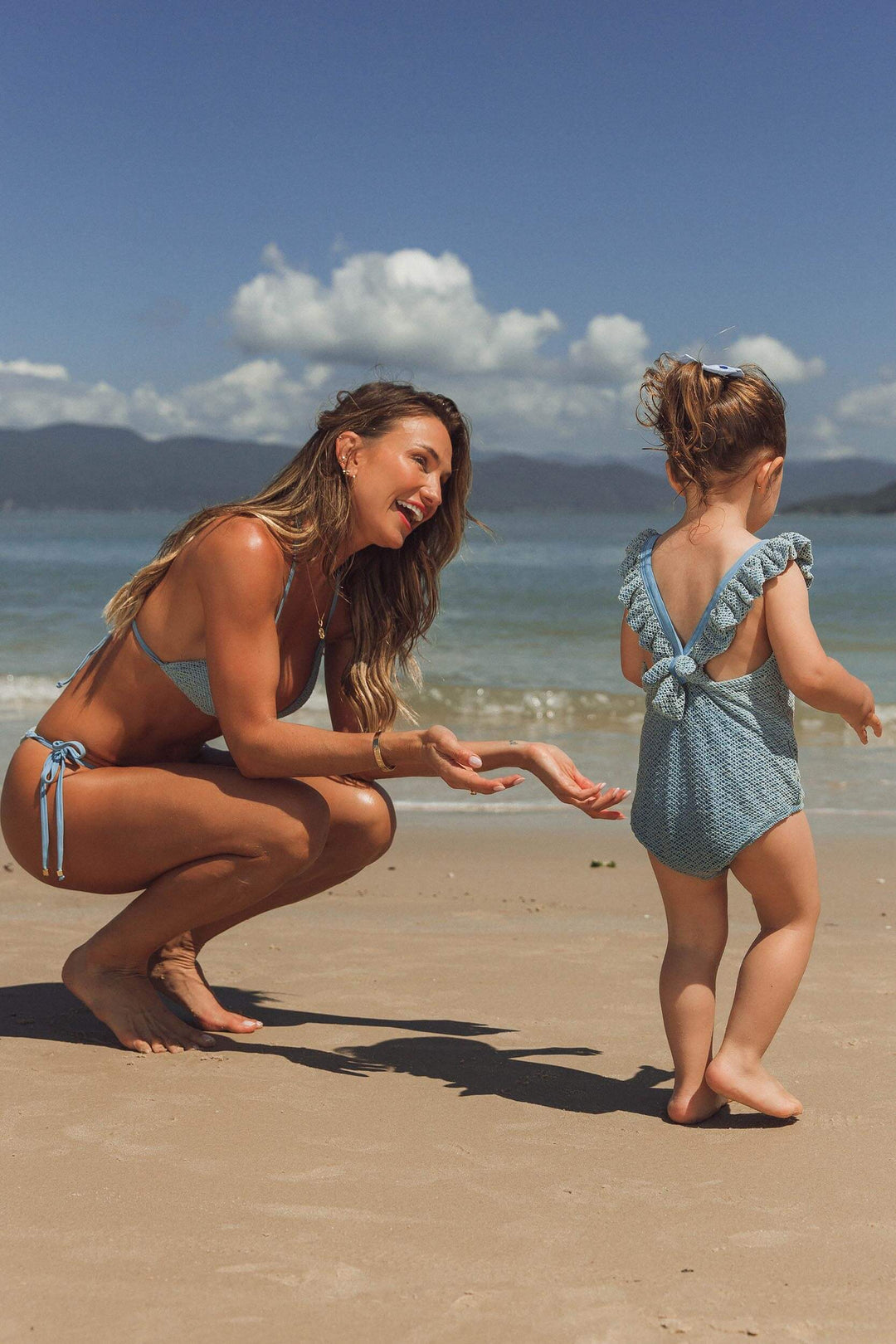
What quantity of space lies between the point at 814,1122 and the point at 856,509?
118m

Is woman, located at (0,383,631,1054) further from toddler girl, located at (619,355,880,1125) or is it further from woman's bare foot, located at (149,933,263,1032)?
toddler girl, located at (619,355,880,1125)

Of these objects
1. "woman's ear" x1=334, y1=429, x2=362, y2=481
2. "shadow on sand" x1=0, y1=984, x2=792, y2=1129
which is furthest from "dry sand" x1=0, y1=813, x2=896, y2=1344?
"woman's ear" x1=334, y1=429, x2=362, y2=481

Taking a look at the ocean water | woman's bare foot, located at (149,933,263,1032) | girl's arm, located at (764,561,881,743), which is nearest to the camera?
girl's arm, located at (764,561,881,743)

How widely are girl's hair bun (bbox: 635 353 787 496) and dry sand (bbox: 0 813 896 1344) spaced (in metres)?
1.44

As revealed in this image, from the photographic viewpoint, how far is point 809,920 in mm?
2707

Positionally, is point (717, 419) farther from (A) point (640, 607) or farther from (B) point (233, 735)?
(B) point (233, 735)

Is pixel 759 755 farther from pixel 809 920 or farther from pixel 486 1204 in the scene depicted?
pixel 486 1204

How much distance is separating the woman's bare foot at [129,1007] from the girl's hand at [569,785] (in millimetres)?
1149

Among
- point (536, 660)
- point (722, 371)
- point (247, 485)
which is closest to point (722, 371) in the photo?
point (722, 371)

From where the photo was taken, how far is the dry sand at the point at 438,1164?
189cm

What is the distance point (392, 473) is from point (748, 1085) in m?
1.66

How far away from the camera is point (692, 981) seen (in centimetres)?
272

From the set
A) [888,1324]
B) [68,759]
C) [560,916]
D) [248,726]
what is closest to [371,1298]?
[888,1324]

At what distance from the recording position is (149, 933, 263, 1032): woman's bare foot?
3285 mm
